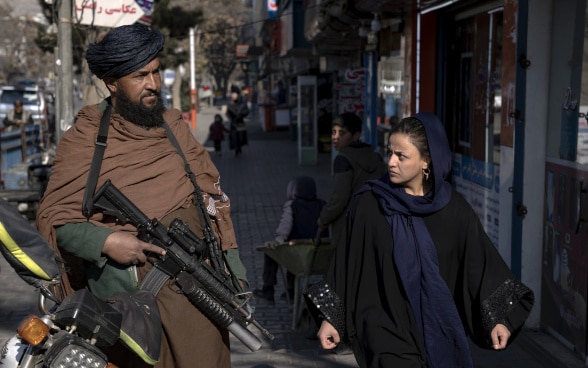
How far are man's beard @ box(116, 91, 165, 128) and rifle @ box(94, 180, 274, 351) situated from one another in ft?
1.08

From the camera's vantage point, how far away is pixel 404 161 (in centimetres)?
345

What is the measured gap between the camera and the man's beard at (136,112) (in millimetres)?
3576

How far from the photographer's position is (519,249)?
6.29 meters

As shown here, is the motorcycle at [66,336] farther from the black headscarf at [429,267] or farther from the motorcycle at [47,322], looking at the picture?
the black headscarf at [429,267]

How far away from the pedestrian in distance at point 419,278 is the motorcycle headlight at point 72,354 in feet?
3.29

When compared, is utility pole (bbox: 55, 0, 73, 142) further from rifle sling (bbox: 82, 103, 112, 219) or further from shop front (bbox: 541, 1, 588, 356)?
rifle sling (bbox: 82, 103, 112, 219)

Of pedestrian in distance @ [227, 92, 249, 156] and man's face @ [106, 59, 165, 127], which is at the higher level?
man's face @ [106, 59, 165, 127]

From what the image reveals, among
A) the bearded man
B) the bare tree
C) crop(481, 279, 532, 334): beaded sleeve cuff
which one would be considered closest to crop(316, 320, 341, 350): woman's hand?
the bearded man

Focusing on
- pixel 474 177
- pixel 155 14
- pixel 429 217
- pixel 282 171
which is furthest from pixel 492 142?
pixel 155 14

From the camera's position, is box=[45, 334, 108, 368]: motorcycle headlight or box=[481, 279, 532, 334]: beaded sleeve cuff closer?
box=[45, 334, 108, 368]: motorcycle headlight

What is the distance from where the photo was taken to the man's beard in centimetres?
358

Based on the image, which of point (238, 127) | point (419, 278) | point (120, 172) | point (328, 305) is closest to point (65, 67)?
point (120, 172)

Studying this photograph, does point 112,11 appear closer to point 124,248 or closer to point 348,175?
point 348,175

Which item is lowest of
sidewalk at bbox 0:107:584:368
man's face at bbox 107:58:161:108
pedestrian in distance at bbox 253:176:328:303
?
sidewalk at bbox 0:107:584:368
